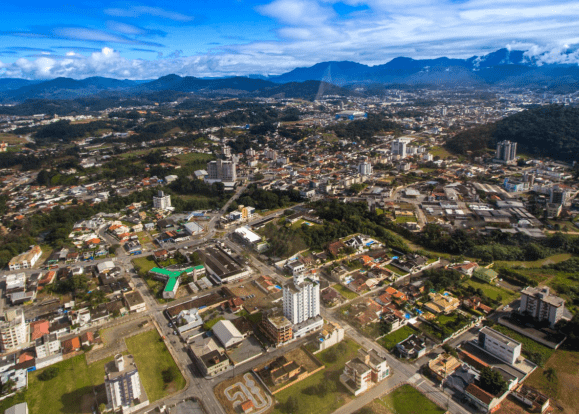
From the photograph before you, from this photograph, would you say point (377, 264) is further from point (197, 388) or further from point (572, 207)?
point (572, 207)

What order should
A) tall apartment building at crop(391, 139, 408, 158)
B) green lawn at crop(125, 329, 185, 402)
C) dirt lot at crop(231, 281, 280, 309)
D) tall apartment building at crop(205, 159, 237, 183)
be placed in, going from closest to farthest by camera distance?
green lawn at crop(125, 329, 185, 402) < dirt lot at crop(231, 281, 280, 309) < tall apartment building at crop(205, 159, 237, 183) < tall apartment building at crop(391, 139, 408, 158)

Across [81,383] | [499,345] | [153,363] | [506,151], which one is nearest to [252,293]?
[153,363]

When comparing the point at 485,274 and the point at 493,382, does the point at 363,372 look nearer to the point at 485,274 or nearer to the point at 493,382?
the point at 493,382

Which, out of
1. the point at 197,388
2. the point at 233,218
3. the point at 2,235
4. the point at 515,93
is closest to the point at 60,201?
the point at 2,235

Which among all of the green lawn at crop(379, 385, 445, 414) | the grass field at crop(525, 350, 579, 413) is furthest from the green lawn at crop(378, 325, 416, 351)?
the grass field at crop(525, 350, 579, 413)

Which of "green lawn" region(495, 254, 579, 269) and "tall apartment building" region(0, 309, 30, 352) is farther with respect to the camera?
"green lawn" region(495, 254, 579, 269)

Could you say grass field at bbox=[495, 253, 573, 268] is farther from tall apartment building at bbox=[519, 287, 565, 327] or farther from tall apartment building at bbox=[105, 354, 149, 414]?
tall apartment building at bbox=[105, 354, 149, 414]
